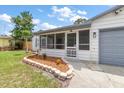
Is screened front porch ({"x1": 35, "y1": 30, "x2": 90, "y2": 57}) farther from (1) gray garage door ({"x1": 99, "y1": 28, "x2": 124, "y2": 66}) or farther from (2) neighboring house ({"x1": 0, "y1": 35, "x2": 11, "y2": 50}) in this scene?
(2) neighboring house ({"x1": 0, "y1": 35, "x2": 11, "y2": 50})

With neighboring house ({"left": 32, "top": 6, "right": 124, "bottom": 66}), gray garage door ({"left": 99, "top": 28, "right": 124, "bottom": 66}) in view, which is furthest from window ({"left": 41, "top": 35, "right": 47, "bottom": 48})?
gray garage door ({"left": 99, "top": 28, "right": 124, "bottom": 66})

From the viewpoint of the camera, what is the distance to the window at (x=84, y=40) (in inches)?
463

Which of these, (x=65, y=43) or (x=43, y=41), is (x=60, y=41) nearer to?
(x=65, y=43)

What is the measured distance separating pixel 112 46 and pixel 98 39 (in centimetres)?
104

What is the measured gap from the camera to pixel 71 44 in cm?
1335

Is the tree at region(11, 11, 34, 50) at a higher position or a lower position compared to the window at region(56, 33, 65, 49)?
higher

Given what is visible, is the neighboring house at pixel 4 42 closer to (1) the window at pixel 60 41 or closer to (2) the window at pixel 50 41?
(2) the window at pixel 50 41

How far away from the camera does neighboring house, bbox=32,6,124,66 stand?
31.4ft

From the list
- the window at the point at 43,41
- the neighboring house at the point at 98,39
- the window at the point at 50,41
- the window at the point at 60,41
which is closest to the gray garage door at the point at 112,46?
the neighboring house at the point at 98,39

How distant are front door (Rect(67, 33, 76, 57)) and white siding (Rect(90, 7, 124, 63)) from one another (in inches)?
83.6

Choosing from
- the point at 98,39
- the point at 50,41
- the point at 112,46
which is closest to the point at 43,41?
the point at 50,41
